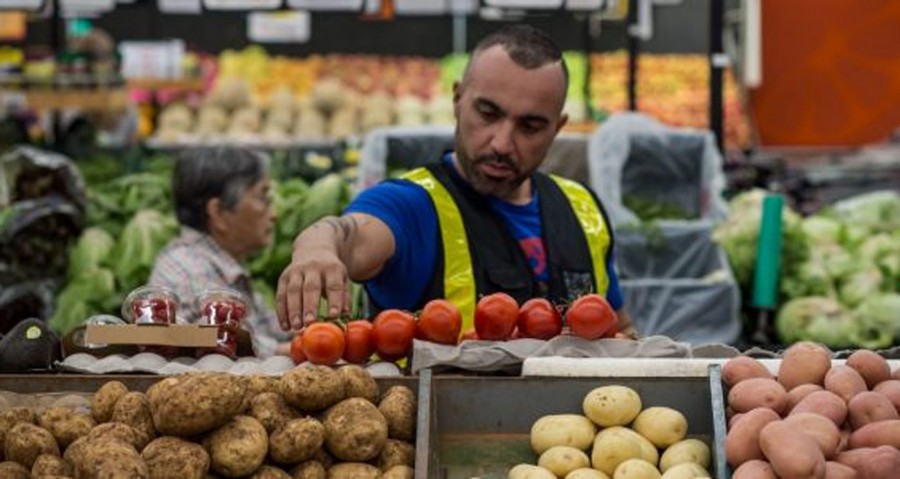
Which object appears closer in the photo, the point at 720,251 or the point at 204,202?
the point at 204,202

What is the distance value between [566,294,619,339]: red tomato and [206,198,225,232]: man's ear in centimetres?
258

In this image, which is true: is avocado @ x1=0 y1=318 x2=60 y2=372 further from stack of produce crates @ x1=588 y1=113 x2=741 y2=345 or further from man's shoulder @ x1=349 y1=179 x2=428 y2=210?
stack of produce crates @ x1=588 y1=113 x2=741 y2=345

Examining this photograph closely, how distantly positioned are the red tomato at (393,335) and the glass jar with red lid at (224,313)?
373 mm

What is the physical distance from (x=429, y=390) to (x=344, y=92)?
36.6ft

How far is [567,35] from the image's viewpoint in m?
19.9

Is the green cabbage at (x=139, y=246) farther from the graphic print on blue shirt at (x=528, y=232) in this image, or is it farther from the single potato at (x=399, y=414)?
the single potato at (x=399, y=414)

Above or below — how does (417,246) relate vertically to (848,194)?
above

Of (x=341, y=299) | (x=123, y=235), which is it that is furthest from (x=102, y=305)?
(x=341, y=299)

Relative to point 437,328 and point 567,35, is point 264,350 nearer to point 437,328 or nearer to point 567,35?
point 437,328

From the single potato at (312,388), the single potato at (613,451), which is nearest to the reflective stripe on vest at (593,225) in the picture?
the single potato at (613,451)

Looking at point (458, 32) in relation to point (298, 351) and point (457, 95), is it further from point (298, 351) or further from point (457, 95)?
point (298, 351)

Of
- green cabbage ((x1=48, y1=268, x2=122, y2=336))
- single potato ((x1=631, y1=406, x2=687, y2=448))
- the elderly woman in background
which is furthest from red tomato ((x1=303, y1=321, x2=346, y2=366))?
green cabbage ((x1=48, y1=268, x2=122, y2=336))

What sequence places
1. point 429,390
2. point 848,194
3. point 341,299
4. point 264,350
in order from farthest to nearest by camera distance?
point 848,194 < point 264,350 < point 341,299 < point 429,390

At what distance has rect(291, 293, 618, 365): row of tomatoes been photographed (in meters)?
3.46
